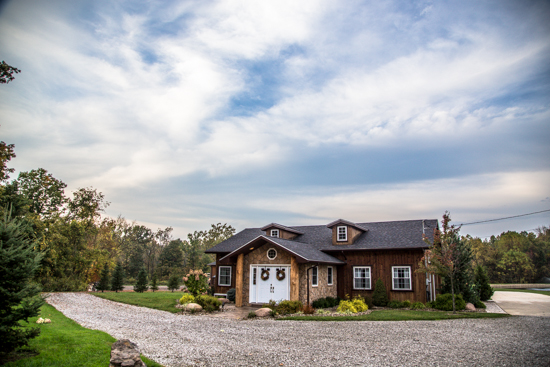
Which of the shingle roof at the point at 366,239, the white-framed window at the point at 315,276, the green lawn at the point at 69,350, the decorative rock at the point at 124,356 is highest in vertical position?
the shingle roof at the point at 366,239

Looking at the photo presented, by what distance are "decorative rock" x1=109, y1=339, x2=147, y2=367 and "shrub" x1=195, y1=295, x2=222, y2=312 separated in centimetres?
1091

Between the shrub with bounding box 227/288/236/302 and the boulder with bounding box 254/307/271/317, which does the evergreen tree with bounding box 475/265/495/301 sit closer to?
the boulder with bounding box 254/307/271/317

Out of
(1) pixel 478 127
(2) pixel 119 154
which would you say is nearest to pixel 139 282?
(2) pixel 119 154

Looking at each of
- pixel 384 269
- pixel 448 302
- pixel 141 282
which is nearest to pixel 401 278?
pixel 384 269

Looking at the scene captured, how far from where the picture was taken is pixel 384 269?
822 inches

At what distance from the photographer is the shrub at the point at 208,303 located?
1725 cm

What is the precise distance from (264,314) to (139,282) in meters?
19.6

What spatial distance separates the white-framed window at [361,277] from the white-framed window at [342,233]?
2147 mm

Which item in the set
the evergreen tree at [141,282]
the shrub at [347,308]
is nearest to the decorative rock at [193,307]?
the shrub at [347,308]

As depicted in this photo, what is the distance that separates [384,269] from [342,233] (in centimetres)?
366

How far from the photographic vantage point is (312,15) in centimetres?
1348

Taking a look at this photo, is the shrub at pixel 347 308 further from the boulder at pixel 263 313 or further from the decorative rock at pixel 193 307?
the decorative rock at pixel 193 307

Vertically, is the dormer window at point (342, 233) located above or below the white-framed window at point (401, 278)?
above

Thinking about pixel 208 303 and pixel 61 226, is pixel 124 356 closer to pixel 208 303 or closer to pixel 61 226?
pixel 208 303
